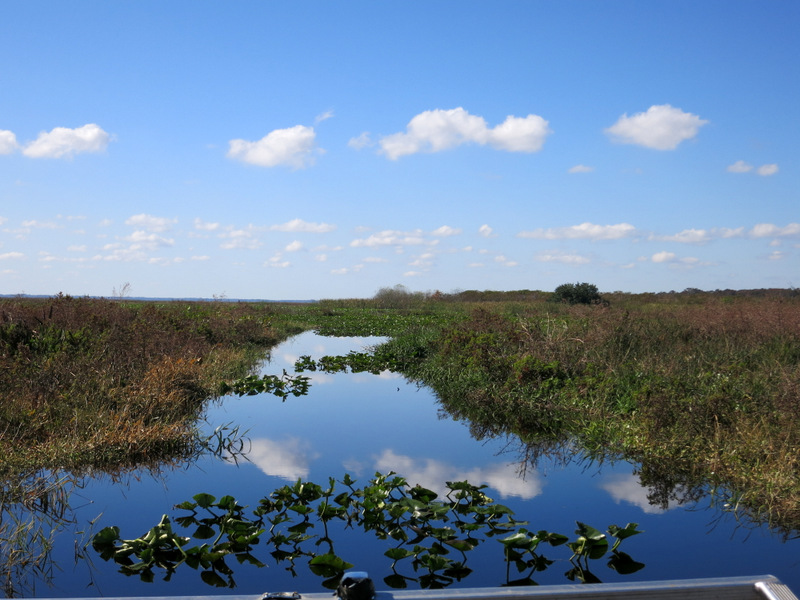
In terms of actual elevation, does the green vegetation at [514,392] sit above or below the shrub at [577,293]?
below

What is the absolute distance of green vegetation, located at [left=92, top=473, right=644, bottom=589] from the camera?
463 cm

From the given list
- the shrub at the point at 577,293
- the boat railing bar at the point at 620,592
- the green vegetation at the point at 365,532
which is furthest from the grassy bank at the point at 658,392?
the shrub at the point at 577,293

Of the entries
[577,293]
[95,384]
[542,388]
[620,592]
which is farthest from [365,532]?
[577,293]

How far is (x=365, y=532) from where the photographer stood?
541 centimetres

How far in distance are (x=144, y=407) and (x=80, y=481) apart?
1.95 m

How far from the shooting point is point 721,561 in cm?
501

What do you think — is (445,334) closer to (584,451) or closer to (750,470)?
(584,451)

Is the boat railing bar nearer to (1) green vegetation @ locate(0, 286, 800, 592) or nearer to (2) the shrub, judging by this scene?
(1) green vegetation @ locate(0, 286, 800, 592)

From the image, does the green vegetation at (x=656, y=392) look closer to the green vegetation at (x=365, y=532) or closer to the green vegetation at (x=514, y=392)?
the green vegetation at (x=514, y=392)

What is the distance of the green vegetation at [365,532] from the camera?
463cm

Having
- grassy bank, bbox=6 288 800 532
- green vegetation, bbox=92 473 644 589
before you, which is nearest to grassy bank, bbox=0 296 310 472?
grassy bank, bbox=6 288 800 532

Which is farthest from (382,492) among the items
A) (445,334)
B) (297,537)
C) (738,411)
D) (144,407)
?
(445,334)

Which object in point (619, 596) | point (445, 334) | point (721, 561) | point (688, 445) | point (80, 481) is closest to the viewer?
point (619, 596)

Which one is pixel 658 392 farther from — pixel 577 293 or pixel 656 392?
pixel 577 293
